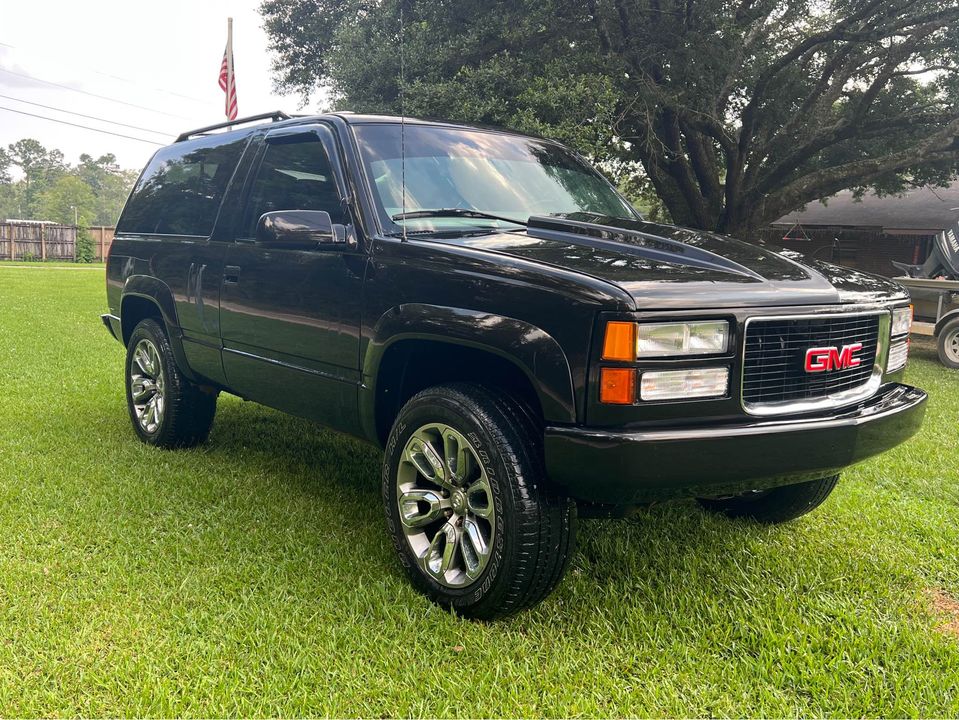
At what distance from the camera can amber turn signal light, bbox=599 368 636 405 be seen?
2.63 m

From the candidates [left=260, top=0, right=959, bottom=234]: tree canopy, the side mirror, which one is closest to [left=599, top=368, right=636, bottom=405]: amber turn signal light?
the side mirror

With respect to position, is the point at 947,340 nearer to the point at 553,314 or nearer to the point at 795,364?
the point at 795,364

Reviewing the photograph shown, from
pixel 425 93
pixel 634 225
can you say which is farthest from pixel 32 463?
pixel 425 93

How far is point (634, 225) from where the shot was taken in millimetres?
3920

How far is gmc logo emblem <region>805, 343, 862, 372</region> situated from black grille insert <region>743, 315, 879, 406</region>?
0.02m

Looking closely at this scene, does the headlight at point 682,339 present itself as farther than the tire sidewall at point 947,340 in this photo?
No

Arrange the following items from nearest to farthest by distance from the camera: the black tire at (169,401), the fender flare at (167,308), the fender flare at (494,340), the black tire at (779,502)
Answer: the fender flare at (494,340) → the black tire at (779,502) → the fender flare at (167,308) → the black tire at (169,401)

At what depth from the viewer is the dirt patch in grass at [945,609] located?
313cm

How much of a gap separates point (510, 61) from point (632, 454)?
10.6m

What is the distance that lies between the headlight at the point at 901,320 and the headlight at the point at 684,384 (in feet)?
4.09

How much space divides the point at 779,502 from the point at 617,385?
1821 millimetres

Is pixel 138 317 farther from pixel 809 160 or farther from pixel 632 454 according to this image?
pixel 809 160

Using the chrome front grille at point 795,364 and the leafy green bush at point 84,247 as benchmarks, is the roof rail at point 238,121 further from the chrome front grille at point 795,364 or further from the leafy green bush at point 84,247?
the leafy green bush at point 84,247

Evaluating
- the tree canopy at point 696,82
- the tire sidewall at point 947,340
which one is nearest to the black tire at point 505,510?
the tree canopy at point 696,82
